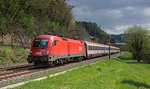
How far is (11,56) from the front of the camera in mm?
20188

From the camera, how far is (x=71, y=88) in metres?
7.50

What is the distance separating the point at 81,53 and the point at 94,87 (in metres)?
17.0

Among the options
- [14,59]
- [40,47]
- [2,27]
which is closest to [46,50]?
[40,47]

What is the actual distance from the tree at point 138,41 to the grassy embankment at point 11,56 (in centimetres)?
3233

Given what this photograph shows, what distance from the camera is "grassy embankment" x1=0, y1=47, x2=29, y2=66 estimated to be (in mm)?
18675

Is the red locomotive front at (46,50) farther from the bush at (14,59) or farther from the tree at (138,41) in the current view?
the tree at (138,41)

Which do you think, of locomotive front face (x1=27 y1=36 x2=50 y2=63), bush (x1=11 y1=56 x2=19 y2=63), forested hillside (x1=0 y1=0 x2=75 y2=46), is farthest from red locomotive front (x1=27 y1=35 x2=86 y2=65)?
forested hillside (x1=0 y1=0 x2=75 y2=46)

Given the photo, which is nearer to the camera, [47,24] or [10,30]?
[10,30]

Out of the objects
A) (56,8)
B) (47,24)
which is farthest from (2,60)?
(56,8)

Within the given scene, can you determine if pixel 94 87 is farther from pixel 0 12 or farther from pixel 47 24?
pixel 47 24

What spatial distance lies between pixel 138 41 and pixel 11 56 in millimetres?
36447

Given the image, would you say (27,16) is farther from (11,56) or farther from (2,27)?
(11,56)

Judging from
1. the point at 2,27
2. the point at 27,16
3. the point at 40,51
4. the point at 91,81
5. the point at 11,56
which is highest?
the point at 27,16

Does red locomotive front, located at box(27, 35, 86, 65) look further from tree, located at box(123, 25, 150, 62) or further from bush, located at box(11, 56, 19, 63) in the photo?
tree, located at box(123, 25, 150, 62)
